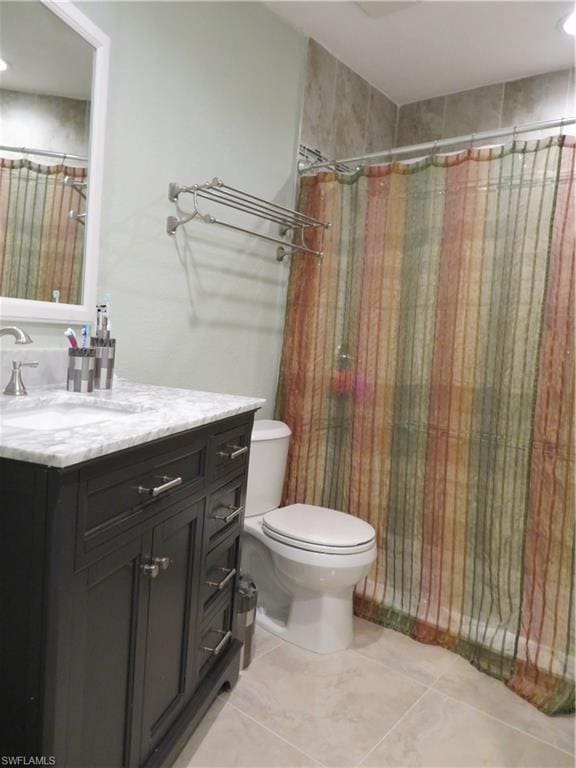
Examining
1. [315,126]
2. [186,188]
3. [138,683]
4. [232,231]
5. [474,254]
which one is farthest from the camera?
[315,126]

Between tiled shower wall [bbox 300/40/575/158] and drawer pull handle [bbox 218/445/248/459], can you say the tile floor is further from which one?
tiled shower wall [bbox 300/40/575/158]

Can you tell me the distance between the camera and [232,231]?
227cm

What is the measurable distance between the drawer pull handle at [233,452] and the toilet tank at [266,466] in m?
0.55

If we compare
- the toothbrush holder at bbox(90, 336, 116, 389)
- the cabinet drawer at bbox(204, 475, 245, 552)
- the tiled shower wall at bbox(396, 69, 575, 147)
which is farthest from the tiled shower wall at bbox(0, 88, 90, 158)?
the tiled shower wall at bbox(396, 69, 575, 147)

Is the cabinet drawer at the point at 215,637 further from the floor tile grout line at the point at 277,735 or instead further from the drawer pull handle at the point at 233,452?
the drawer pull handle at the point at 233,452

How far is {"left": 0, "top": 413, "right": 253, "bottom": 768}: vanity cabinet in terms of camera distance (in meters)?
0.91

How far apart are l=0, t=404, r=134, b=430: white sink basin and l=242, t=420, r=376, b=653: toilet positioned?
0.83 meters

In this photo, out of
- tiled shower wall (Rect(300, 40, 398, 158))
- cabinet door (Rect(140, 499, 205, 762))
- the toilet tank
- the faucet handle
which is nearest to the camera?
cabinet door (Rect(140, 499, 205, 762))

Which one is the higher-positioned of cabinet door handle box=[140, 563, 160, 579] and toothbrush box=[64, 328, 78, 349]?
toothbrush box=[64, 328, 78, 349]

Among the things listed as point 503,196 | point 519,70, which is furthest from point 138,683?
point 519,70

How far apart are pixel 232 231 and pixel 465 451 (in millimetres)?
1279

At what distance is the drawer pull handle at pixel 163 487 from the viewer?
3.68 feet

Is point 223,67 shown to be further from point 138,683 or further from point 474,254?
point 138,683

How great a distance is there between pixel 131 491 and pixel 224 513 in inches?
20.0
